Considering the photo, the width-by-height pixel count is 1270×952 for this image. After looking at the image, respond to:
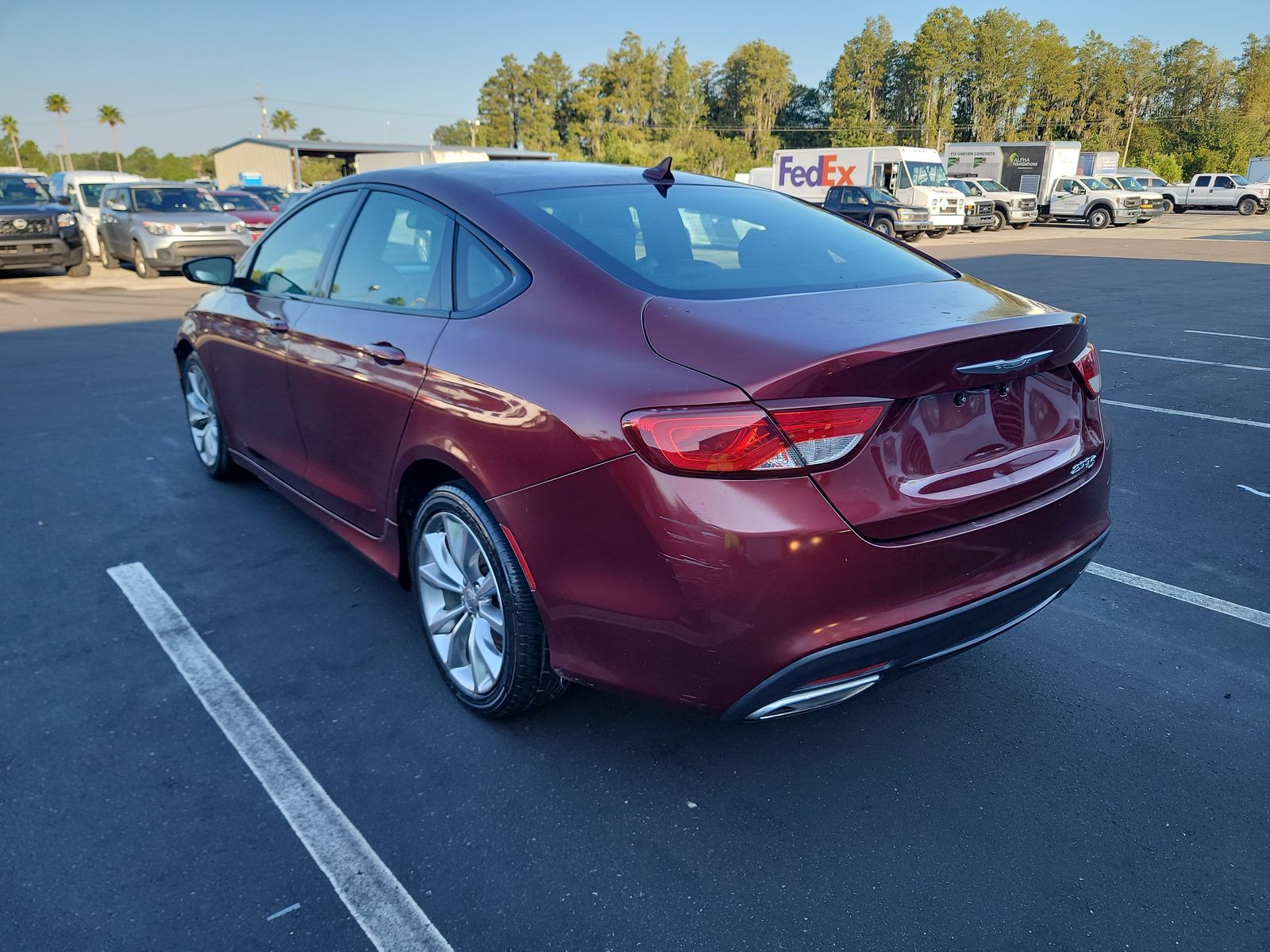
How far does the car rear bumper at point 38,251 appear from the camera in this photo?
15.2m

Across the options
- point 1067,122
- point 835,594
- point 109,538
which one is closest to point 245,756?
point 835,594

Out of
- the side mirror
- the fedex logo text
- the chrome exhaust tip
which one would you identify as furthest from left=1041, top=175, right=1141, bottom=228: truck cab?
the chrome exhaust tip

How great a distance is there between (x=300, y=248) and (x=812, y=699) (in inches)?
117

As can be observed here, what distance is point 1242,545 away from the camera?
13.4 feet

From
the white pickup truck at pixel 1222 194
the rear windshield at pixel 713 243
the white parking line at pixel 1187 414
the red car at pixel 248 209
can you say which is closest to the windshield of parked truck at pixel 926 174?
the white pickup truck at pixel 1222 194

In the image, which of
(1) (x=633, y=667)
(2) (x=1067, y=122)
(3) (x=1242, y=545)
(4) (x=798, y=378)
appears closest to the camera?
(4) (x=798, y=378)

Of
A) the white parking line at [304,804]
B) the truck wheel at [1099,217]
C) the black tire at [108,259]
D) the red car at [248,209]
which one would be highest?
the red car at [248,209]

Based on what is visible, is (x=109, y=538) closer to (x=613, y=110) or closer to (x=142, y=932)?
(x=142, y=932)

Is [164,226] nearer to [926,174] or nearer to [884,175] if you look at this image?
[884,175]

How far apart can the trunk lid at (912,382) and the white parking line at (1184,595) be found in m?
1.31

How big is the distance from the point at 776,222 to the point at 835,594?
1631 millimetres

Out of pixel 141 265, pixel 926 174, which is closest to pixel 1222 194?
pixel 926 174

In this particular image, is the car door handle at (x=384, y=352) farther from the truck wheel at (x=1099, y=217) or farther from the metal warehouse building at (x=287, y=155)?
the metal warehouse building at (x=287, y=155)

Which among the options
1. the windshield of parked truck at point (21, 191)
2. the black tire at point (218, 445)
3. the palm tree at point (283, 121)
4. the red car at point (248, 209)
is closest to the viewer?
the black tire at point (218, 445)
